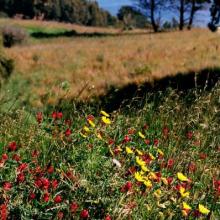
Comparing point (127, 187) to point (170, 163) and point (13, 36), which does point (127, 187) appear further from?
point (13, 36)

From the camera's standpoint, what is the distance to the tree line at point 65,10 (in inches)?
3499

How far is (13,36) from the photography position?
3216 cm

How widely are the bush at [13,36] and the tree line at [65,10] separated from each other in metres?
56.4

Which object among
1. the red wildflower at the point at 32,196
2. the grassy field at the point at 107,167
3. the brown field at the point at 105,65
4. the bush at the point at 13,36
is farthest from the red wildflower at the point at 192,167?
the bush at the point at 13,36

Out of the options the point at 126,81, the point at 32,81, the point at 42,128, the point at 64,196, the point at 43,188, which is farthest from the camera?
the point at 32,81

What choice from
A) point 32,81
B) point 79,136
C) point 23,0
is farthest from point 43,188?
point 23,0

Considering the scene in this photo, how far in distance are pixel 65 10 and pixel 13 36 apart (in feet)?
235

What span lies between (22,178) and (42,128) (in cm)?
142

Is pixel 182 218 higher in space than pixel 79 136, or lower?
lower

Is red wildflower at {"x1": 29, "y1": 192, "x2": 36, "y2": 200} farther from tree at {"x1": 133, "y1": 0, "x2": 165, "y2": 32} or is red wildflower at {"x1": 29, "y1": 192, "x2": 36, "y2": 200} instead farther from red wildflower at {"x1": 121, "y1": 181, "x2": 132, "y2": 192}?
tree at {"x1": 133, "y1": 0, "x2": 165, "y2": 32}

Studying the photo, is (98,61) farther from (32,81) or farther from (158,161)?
(158,161)

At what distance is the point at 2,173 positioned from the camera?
3527 millimetres

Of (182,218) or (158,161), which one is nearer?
(182,218)

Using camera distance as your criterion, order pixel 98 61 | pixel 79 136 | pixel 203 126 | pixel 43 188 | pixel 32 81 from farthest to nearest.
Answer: pixel 98 61 → pixel 32 81 → pixel 203 126 → pixel 79 136 → pixel 43 188
